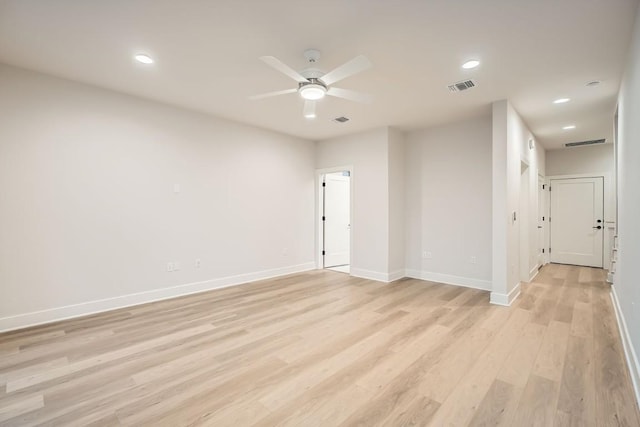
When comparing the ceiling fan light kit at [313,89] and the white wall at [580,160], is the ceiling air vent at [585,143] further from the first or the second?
the ceiling fan light kit at [313,89]

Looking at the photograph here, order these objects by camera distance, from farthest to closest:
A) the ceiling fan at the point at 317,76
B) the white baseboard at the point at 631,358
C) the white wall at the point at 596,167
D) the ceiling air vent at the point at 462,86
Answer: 1. the white wall at the point at 596,167
2. the ceiling air vent at the point at 462,86
3. the ceiling fan at the point at 317,76
4. the white baseboard at the point at 631,358

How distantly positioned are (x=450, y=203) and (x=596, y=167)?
4218 millimetres

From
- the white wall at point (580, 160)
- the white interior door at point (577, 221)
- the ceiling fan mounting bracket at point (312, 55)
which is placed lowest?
the white interior door at point (577, 221)

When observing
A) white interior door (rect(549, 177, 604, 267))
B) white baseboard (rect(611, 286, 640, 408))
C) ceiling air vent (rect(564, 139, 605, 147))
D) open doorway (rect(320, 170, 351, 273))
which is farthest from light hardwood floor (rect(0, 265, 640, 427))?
ceiling air vent (rect(564, 139, 605, 147))

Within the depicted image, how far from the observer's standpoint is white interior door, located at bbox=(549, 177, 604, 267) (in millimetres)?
6582

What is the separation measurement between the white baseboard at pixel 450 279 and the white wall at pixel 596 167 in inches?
152

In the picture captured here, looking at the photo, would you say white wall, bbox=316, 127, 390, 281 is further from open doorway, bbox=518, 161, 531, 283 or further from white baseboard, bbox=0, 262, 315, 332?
open doorway, bbox=518, 161, 531, 283

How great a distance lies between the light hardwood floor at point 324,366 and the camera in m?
1.88

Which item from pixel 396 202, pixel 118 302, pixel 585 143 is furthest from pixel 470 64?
pixel 585 143

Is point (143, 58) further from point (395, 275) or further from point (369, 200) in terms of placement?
point (395, 275)

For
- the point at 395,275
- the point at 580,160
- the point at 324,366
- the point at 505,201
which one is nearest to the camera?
the point at 324,366

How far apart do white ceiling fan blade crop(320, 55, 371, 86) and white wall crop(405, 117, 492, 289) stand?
324cm

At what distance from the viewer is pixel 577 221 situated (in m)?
6.81

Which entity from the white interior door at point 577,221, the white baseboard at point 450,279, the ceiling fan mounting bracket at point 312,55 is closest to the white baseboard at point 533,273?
the white baseboard at point 450,279
